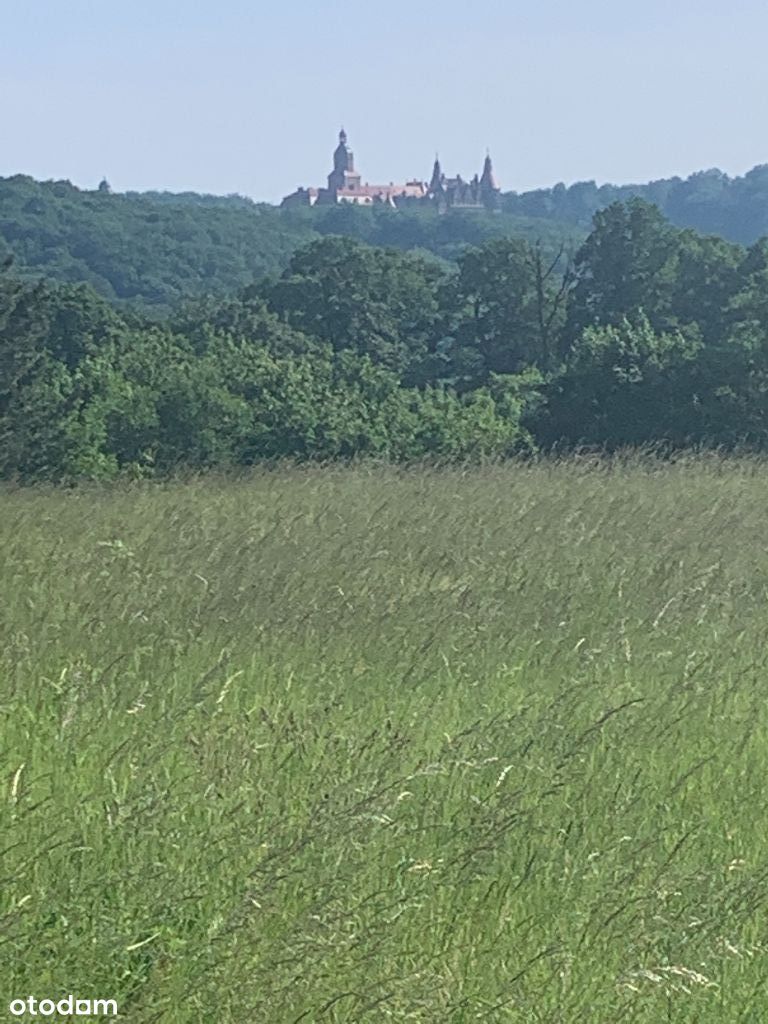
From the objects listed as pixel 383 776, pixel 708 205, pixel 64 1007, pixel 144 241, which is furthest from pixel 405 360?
pixel 708 205

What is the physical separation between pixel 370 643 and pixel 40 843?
2073 mm

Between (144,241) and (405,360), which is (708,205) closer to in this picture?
(144,241)

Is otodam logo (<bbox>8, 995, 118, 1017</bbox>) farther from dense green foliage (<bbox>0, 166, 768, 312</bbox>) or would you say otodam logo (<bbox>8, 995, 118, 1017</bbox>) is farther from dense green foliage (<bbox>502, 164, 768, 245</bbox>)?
dense green foliage (<bbox>502, 164, 768, 245</bbox>)

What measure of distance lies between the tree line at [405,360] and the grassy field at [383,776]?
510cm

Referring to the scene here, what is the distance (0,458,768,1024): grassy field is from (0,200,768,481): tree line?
201 inches

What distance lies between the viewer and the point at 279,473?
10.6m

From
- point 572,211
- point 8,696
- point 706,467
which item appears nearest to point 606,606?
point 8,696

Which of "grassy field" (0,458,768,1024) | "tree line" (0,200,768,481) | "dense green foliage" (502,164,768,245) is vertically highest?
"grassy field" (0,458,768,1024)

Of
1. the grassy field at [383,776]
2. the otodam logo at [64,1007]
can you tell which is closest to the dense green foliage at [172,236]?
the grassy field at [383,776]

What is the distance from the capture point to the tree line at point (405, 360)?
926 inches

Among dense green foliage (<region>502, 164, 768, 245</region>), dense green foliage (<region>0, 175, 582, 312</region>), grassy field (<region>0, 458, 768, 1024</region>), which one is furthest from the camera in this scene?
dense green foliage (<region>502, 164, 768, 245</region>)

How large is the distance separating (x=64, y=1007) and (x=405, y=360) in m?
49.4

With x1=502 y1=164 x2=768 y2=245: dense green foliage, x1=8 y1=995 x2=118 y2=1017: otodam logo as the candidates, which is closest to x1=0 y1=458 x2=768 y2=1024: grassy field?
x1=8 y1=995 x2=118 y2=1017: otodam logo

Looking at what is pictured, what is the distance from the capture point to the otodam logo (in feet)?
9.25
